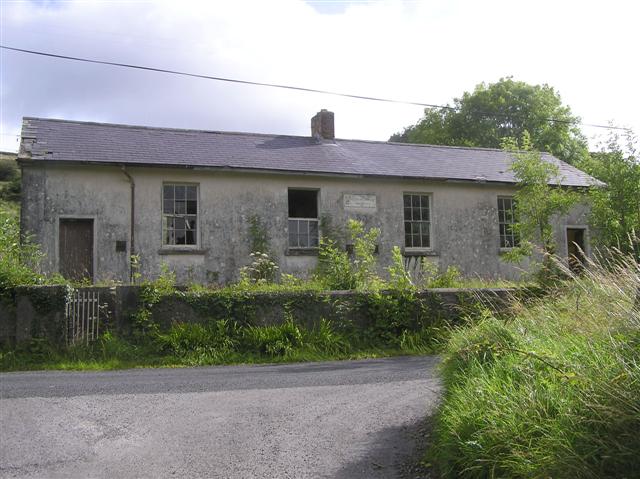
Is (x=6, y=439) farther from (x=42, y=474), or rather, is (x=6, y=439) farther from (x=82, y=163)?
(x=82, y=163)

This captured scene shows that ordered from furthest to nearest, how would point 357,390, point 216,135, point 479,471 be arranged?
point 216,135 < point 357,390 < point 479,471

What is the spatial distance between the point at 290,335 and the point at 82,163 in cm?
804

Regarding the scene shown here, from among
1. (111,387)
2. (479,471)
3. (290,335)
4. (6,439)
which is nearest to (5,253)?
(111,387)

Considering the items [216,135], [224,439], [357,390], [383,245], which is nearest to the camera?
[224,439]

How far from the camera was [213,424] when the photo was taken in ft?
19.9

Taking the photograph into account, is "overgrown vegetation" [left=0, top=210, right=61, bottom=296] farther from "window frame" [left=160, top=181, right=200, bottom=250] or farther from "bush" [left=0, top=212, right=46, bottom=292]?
"window frame" [left=160, top=181, right=200, bottom=250]

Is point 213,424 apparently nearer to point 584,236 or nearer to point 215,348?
point 215,348

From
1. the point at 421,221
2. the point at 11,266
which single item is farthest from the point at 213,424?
the point at 421,221

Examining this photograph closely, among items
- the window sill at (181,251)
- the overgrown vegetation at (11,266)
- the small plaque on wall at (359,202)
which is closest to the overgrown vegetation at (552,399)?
the overgrown vegetation at (11,266)

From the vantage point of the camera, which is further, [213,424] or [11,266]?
[11,266]

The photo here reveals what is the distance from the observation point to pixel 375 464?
502 cm

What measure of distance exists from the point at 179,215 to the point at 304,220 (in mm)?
3572

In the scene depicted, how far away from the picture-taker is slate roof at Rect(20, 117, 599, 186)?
1630 centimetres

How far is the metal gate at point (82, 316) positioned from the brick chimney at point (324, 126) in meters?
11.7
